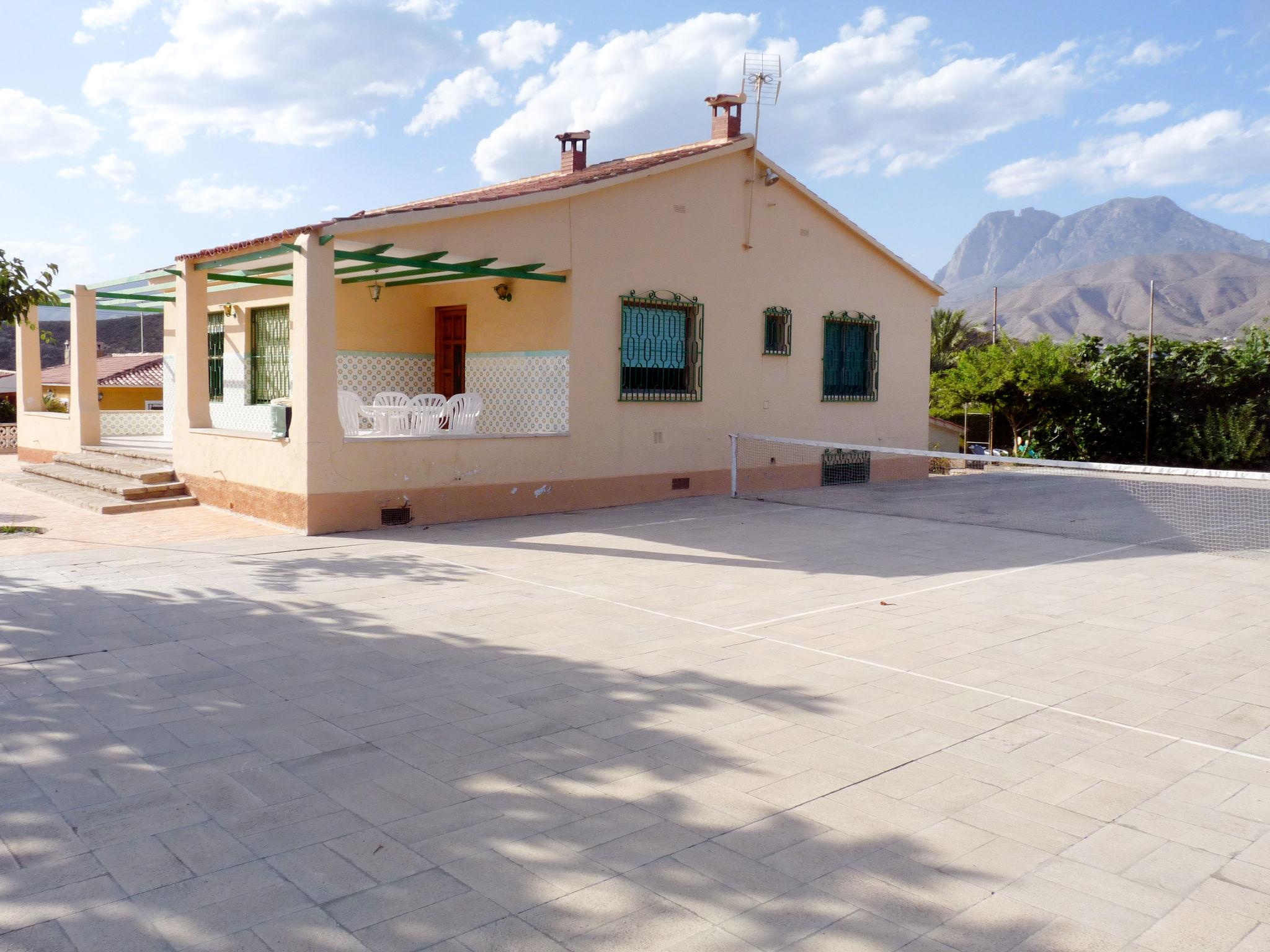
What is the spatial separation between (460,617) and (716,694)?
250 cm

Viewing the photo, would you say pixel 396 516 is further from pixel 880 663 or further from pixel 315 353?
pixel 880 663

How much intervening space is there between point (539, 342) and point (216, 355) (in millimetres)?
8398

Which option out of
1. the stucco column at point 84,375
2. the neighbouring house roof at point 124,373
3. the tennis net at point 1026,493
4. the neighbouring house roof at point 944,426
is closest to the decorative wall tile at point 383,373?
the stucco column at point 84,375

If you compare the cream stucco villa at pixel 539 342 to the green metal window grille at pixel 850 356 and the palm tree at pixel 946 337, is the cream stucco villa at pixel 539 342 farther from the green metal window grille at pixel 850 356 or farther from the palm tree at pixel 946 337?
the palm tree at pixel 946 337

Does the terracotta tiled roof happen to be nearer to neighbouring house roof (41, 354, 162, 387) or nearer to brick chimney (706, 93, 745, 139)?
brick chimney (706, 93, 745, 139)

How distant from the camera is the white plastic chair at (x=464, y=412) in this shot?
14.2m

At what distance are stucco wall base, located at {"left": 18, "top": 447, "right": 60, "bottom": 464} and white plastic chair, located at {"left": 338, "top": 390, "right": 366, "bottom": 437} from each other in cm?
725

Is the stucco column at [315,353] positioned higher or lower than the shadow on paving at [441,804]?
higher

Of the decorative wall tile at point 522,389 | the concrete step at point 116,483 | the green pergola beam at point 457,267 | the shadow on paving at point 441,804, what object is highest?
the green pergola beam at point 457,267

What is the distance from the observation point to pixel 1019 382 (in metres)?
23.8

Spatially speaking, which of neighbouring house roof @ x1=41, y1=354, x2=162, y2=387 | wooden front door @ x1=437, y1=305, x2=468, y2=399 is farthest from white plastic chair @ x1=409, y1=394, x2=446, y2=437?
neighbouring house roof @ x1=41, y1=354, x2=162, y2=387

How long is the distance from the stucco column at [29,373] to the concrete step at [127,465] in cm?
297

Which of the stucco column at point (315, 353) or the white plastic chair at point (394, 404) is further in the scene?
the white plastic chair at point (394, 404)

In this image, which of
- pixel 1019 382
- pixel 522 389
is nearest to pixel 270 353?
pixel 522 389
